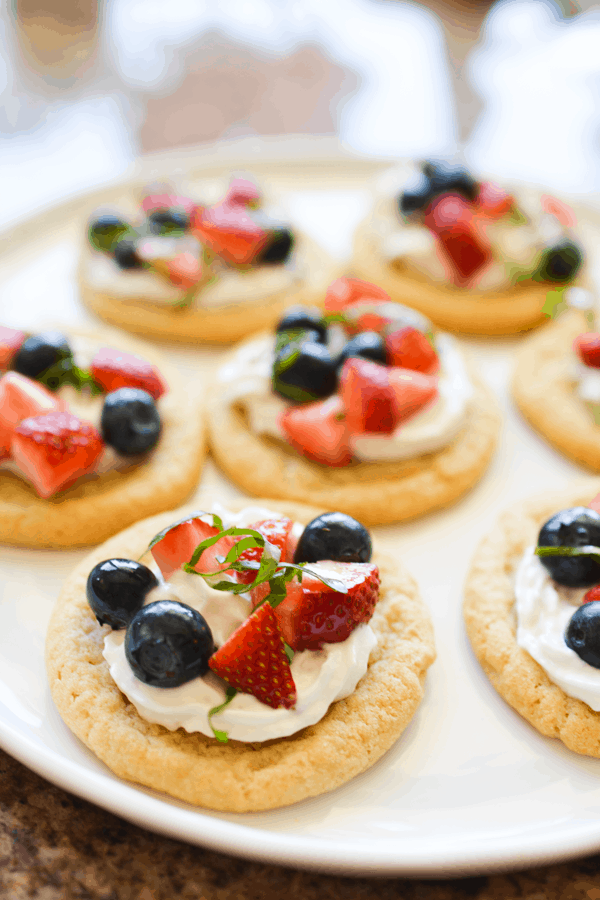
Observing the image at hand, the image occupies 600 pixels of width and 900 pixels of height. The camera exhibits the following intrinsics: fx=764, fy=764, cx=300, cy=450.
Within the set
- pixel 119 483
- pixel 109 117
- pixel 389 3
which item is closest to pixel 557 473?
pixel 119 483

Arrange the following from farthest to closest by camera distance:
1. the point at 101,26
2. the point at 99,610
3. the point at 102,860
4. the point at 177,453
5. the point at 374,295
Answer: the point at 101,26, the point at 374,295, the point at 177,453, the point at 99,610, the point at 102,860

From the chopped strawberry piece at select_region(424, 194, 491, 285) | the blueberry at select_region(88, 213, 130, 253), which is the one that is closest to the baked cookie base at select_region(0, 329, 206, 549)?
the blueberry at select_region(88, 213, 130, 253)

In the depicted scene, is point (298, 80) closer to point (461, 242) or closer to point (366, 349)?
point (461, 242)

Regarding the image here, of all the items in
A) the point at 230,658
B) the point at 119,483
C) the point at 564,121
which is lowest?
the point at 119,483

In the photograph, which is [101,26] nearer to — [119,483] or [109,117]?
[109,117]

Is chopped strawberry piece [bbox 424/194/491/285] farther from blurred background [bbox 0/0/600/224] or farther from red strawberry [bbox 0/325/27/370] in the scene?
red strawberry [bbox 0/325/27/370]
